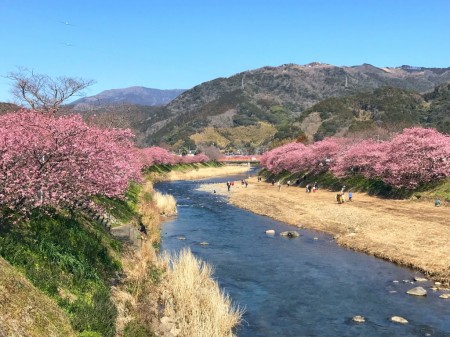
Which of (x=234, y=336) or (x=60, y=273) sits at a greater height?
(x=60, y=273)

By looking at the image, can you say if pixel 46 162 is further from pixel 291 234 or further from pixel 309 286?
pixel 291 234

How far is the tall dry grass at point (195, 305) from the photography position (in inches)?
700

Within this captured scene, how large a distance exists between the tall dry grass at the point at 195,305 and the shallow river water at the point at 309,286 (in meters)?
1.63

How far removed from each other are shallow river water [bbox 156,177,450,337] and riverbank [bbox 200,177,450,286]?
170 centimetres

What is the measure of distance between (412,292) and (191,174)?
126 meters

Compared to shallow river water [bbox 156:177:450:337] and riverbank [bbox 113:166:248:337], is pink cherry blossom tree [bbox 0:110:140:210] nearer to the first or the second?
riverbank [bbox 113:166:248:337]

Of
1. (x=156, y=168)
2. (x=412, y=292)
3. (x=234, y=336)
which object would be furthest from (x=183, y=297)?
(x=156, y=168)

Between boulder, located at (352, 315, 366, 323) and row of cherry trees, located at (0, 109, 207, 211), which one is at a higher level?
row of cherry trees, located at (0, 109, 207, 211)

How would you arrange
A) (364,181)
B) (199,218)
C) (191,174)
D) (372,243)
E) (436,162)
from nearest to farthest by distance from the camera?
(372,243) → (199,218) → (436,162) → (364,181) → (191,174)

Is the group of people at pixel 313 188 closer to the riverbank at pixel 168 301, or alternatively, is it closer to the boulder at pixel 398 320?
the riverbank at pixel 168 301

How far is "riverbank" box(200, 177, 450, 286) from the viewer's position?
32.8 metres

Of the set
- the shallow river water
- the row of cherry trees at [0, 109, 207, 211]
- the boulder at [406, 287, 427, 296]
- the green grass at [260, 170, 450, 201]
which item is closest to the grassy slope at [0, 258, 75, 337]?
the row of cherry trees at [0, 109, 207, 211]

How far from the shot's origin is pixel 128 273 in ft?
79.6

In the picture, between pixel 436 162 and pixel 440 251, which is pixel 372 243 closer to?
pixel 440 251
